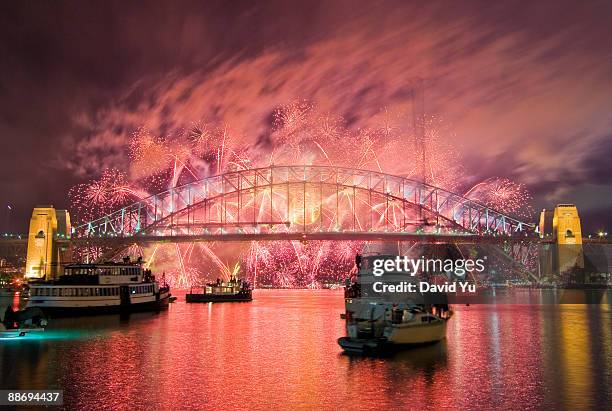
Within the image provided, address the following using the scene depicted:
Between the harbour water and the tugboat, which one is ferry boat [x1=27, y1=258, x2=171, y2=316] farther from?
the tugboat

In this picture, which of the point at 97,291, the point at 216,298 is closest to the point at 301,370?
the point at 97,291

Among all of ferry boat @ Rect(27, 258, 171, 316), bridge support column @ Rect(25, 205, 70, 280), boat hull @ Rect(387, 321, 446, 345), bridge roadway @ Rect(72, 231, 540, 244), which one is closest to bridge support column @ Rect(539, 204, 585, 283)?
bridge roadway @ Rect(72, 231, 540, 244)

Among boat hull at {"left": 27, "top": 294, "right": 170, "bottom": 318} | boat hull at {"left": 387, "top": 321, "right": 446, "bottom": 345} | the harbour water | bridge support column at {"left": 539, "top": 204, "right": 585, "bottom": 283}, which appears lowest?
the harbour water

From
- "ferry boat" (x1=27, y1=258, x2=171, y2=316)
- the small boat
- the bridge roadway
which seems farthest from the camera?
the bridge roadway

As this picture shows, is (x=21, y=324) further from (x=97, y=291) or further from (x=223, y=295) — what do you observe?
(x=223, y=295)

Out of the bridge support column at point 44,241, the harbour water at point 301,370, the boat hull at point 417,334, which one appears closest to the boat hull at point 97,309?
the harbour water at point 301,370

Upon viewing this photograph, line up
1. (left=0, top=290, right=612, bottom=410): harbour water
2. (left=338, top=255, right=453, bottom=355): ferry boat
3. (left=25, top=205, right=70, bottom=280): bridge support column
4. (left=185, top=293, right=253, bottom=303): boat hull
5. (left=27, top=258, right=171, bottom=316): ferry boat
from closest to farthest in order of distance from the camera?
(left=0, top=290, right=612, bottom=410): harbour water, (left=338, top=255, right=453, bottom=355): ferry boat, (left=27, top=258, right=171, bottom=316): ferry boat, (left=185, top=293, right=253, bottom=303): boat hull, (left=25, top=205, right=70, bottom=280): bridge support column
